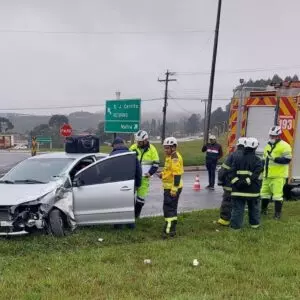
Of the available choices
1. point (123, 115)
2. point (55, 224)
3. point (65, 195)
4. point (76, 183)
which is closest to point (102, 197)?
point (76, 183)

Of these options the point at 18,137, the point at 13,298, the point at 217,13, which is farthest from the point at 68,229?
the point at 18,137

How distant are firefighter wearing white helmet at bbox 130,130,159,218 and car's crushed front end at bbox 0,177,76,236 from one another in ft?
5.23

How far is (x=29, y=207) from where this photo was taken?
6934mm

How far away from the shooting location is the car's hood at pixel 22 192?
686cm

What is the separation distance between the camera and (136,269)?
5629mm

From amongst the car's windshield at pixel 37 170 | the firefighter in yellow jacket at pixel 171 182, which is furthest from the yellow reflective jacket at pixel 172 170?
the car's windshield at pixel 37 170

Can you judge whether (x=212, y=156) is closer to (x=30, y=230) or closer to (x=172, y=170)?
(x=172, y=170)

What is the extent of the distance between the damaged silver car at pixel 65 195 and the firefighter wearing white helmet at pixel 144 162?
2.10 ft

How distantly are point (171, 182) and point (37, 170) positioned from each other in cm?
229

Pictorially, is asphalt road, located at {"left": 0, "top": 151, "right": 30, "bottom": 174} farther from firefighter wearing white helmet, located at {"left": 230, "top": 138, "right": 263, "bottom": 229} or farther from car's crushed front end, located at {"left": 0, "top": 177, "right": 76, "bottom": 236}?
firefighter wearing white helmet, located at {"left": 230, "top": 138, "right": 263, "bottom": 229}

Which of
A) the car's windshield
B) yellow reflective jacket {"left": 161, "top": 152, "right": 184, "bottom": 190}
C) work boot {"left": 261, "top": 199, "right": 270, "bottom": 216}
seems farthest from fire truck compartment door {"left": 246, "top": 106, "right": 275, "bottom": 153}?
the car's windshield

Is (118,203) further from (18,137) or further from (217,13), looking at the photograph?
(18,137)

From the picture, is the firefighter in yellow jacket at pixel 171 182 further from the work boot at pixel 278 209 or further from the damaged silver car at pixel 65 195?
the work boot at pixel 278 209

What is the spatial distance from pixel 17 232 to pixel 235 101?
24.2ft
